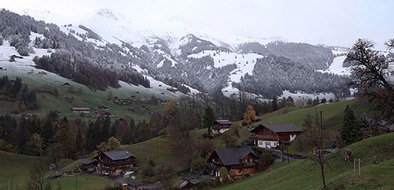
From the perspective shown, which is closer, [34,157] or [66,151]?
[34,157]

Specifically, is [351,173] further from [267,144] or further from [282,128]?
[267,144]

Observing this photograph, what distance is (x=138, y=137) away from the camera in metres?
147

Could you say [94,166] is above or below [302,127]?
below

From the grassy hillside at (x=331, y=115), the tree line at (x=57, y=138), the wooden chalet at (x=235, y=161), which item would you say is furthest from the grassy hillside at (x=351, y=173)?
the tree line at (x=57, y=138)

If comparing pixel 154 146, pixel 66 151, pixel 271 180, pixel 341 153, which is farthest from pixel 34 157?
pixel 341 153

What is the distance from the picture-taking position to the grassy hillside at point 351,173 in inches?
1104

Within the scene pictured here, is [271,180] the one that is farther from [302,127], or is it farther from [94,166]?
[94,166]

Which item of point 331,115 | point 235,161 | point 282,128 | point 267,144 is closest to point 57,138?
point 235,161

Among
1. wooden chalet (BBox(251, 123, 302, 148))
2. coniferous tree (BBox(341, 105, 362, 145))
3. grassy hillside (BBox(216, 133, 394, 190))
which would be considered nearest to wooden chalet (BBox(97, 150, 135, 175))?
wooden chalet (BBox(251, 123, 302, 148))

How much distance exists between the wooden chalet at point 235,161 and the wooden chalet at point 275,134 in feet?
40.0

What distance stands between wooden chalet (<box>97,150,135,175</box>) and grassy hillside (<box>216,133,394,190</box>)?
194 ft

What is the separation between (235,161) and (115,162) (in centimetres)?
3703

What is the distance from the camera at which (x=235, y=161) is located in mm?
81812

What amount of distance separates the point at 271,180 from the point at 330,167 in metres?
9.40
